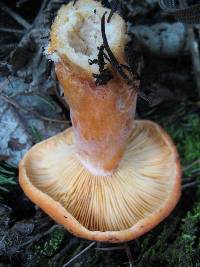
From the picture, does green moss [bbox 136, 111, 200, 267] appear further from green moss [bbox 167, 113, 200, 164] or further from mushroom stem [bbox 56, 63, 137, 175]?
mushroom stem [bbox 56, 63, 137, 175]

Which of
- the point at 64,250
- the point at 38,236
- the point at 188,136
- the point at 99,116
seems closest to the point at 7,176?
the point at 38,236

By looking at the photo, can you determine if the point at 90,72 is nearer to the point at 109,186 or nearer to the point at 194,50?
the point at 109,186

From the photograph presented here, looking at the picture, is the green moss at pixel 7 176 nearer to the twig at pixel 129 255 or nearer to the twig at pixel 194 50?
the twig at pixel 129 255

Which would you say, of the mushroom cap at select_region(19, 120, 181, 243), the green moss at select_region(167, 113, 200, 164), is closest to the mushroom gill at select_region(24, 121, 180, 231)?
the mushroom cap at select_region(19, 120, 181, 243)

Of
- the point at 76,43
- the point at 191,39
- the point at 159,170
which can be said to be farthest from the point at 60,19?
the point at 191,39

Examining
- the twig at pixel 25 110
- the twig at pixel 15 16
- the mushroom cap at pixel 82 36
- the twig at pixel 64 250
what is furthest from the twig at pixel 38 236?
the twig at pixel 15 16

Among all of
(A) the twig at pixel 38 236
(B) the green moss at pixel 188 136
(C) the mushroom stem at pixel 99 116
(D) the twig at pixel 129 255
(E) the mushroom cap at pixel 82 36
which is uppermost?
(E) the mushroom cap at pixel 82 36

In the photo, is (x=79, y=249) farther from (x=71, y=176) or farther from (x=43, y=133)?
(x=43, y=133)
